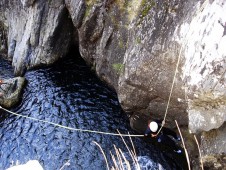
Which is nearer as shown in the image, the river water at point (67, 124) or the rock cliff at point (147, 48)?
the rock cliff at point (147, 48)

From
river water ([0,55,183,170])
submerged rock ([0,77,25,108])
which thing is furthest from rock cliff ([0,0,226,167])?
submerged rock ([0,77,25,108])

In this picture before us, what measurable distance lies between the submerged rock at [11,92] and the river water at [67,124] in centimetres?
44

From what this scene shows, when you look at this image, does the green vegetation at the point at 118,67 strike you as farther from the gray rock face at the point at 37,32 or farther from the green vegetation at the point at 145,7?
the gray rock face at the point at 37,32

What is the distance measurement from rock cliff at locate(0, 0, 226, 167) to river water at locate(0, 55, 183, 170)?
4.02ft

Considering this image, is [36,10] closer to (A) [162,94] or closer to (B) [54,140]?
(B) [54,140]

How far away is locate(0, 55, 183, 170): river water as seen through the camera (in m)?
14.3

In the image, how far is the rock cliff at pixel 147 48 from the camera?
1016 centimetres

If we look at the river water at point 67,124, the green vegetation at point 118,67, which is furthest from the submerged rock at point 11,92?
the green vegetation at point 118,67

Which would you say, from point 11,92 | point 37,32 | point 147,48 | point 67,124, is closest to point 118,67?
point 147,48

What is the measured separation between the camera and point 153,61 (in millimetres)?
12844

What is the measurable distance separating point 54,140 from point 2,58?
1315 cm

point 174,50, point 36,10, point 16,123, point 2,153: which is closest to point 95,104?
point 16,123

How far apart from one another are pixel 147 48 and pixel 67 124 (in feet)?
22.2

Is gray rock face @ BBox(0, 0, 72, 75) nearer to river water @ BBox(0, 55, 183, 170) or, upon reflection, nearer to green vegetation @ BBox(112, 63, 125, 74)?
river water @ BBox(0, 55, 183, 170)
